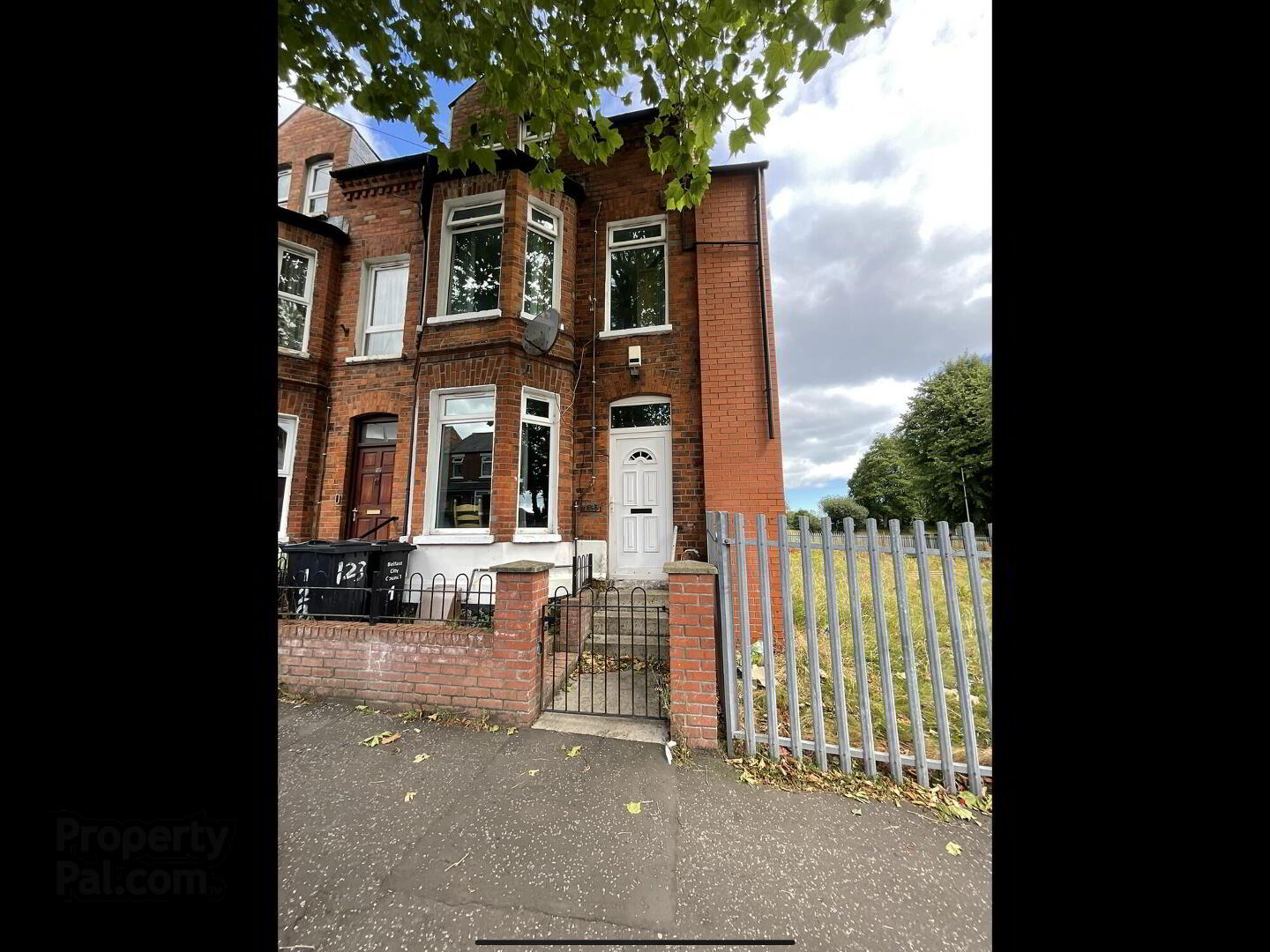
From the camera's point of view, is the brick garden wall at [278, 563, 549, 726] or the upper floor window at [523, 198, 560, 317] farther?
the upper floor window at [523, 198, 560, 317]

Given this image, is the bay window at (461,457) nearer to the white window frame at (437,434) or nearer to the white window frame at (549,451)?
the white window frame at (437,434)

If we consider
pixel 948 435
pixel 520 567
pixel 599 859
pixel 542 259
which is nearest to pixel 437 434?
pixel 542 259

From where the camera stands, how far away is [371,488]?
24.3 feet

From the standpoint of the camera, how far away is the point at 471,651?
→ 3.59 m

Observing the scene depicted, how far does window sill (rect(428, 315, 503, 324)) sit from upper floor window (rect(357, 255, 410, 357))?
1.41 metres

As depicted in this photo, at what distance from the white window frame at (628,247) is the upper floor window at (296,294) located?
5.37 metres

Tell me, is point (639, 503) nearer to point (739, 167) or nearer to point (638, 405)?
point (638, 405)

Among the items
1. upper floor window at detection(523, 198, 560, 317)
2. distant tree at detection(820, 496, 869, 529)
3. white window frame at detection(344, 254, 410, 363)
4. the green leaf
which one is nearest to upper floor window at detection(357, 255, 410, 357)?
white window frame at detection(344, 254, 410, 363)

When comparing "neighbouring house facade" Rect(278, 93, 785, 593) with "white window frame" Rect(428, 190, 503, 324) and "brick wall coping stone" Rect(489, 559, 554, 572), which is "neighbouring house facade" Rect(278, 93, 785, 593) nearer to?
"white window frame" Rect(428, 190, 503, 324)

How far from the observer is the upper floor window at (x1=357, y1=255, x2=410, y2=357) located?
25.6ft

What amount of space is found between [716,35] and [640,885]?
15.7ft

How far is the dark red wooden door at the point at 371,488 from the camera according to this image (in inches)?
285

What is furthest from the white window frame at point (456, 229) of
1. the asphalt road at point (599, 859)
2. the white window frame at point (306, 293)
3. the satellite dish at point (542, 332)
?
the asphalt road at point (599, 859)
